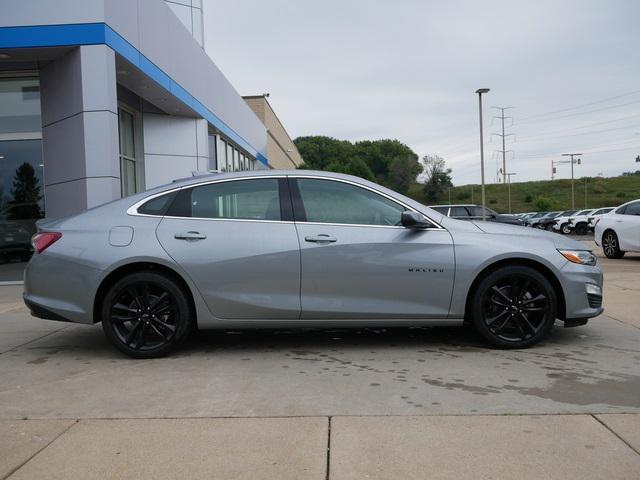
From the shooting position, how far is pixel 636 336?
555 cm

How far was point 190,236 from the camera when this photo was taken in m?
4.81

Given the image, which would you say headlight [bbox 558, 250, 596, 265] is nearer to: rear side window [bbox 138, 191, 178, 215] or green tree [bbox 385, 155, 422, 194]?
rear side window [bbox 138, 191, 178, 215]

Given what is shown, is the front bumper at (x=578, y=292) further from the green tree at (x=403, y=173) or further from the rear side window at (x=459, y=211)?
the green tree at (x=403, y=173)

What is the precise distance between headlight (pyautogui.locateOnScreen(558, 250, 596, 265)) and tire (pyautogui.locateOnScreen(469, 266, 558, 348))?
11.3 inches

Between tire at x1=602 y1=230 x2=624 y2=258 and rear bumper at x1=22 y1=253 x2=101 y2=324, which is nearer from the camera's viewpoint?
rear bumper at x1=22 y1=253 x2=101 y2=324

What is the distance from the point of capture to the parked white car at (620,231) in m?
13.6

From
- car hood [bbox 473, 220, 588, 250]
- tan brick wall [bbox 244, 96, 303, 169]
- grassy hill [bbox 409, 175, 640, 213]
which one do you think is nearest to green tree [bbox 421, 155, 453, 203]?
grassy hill [bbox 409, 175, 640, 213]

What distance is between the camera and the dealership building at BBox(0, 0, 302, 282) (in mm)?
10102

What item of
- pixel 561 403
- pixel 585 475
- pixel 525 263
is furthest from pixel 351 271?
pixel 585 475

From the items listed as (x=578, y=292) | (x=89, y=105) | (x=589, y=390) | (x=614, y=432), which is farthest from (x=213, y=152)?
(x=614, y=432)

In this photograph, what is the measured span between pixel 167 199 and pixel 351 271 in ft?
5.54

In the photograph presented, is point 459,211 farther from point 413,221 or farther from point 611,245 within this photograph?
point 413,221

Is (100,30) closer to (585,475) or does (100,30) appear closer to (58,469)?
(58,469)

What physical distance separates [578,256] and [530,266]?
437 millimetres
